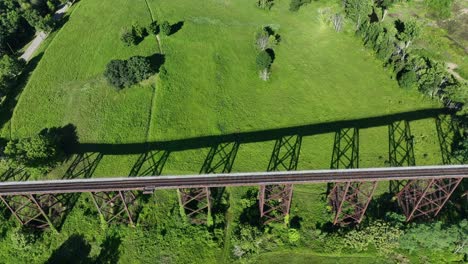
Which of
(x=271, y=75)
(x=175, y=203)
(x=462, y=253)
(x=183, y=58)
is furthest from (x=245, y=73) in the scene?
(x=462, y=253)

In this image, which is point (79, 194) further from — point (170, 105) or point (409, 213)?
point (409, 213)

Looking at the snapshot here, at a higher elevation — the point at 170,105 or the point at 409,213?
the point at 170,105

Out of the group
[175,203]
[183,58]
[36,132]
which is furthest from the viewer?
[183,58]

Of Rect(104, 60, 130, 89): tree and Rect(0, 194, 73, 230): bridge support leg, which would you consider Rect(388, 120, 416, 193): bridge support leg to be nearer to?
Rect(104, 60, 130, 89): tree

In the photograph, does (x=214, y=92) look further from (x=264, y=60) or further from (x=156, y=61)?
(x=156, y=61)

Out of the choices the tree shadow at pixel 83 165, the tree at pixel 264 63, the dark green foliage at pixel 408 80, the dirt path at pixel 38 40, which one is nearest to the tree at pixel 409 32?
the dark green foliage at pixel 408 80

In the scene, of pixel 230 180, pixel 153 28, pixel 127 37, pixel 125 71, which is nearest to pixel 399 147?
pixel 230 180
